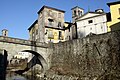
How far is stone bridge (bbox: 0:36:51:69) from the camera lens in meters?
25.3

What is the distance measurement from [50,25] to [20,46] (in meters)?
15.2

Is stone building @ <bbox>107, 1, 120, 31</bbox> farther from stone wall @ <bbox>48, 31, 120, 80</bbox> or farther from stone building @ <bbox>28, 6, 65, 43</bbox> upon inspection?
A: stone building @ <bbox>28, 6, 65, 43</bbox>

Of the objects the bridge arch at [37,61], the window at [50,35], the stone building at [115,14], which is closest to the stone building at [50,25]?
the window at [50,35]

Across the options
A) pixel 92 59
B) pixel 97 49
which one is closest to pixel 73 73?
pixel 92 59

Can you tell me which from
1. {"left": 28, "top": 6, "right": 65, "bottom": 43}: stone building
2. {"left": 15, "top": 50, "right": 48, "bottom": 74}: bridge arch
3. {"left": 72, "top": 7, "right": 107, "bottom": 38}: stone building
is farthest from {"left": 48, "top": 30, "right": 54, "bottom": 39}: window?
{"left": 72, "top": 7, "right": 107, "bottom": 38}: stone building

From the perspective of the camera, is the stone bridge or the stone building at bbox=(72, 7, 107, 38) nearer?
the stone bridge

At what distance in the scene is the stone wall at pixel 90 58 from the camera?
18766 mm

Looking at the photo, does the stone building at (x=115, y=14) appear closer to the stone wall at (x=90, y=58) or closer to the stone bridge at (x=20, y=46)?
the stone wall at (x=90, y=58)

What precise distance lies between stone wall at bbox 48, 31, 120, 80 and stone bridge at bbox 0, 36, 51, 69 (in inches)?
112

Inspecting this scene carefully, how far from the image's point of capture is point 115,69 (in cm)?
1825

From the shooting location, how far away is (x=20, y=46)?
89.7 feet

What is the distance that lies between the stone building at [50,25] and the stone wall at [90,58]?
11.3 m

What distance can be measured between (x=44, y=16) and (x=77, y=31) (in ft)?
32.1

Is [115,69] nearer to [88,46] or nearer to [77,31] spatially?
[88,46]
